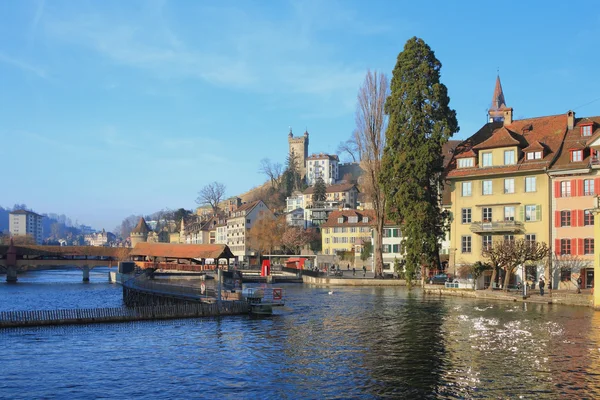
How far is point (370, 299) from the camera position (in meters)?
53.1

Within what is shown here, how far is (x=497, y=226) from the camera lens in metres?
56.0

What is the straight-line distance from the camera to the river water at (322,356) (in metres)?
22.2

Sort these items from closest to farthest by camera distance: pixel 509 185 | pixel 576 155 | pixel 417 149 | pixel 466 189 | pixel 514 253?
pixel 514 253, pixel 576 155, pixel 509 185, pixel 466 189, pixel 417 149

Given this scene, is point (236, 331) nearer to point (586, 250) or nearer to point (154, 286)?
point (154, 286)

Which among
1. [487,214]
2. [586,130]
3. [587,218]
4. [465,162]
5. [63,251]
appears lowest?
[63,251]

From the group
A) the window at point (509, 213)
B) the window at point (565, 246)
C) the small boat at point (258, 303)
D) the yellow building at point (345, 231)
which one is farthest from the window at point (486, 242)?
the yellow building at point (345, 231)

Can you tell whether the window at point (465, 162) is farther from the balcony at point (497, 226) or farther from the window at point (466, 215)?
the balcony at point (497, 226)

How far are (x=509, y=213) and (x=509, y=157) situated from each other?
5.10 metres

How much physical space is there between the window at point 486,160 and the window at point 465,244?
7.07 m

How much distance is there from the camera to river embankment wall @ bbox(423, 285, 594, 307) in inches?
1778

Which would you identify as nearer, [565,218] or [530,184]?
[565,218]

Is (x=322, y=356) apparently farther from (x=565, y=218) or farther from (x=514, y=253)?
(x=565, y=218)

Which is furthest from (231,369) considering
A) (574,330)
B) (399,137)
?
(399,137)

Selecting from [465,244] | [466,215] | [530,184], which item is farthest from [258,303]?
[530,184]
